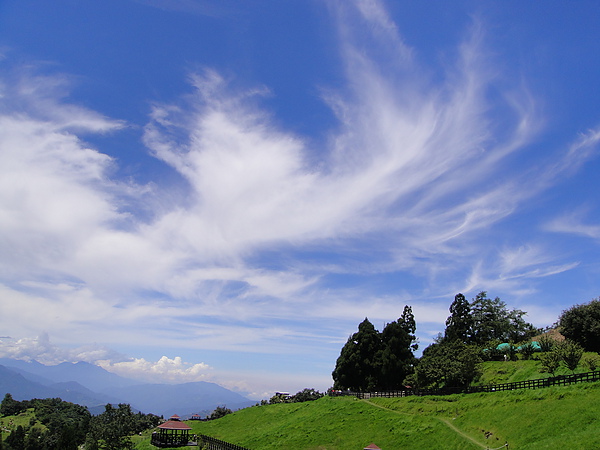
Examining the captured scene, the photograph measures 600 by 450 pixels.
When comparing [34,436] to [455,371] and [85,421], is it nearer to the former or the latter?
[85,421]

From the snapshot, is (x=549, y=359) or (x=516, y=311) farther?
(x=516, y=311)

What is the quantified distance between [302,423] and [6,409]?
127 metres

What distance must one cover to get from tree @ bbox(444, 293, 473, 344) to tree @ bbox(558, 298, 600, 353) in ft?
89.4

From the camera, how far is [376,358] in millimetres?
71438

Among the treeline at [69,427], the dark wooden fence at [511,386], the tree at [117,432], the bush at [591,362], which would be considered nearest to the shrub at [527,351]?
the bush at [591,362]

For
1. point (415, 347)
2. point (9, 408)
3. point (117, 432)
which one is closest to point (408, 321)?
point (415, 347)

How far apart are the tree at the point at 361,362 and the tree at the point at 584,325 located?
29500 mm

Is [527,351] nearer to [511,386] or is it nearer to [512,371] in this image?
[512,371]

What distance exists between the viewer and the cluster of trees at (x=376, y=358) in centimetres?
6781

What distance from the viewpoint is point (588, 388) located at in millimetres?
31969

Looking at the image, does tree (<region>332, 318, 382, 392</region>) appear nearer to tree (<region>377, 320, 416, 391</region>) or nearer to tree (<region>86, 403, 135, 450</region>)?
tree (<region>377, 320, 416, 391</region>)

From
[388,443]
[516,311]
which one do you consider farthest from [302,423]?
[516,311]

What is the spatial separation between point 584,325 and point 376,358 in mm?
31992

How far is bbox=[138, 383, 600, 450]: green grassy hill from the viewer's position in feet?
93.6
